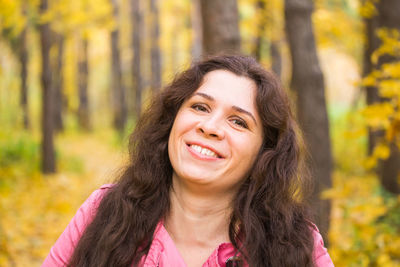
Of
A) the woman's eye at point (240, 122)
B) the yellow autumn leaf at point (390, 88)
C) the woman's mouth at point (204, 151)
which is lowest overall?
the yellow autumn leaf at point (390, 88)

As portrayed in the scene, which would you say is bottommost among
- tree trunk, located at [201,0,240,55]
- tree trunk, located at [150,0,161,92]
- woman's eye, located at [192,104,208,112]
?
tree trunk, located at [150,0,161,92]

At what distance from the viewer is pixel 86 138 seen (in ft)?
60.5

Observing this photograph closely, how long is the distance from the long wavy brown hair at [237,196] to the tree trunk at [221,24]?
226 cm

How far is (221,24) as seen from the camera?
4.66 m

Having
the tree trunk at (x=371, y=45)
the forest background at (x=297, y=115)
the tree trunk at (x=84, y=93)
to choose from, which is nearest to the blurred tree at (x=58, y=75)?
the forest background at (x=297, y=115)

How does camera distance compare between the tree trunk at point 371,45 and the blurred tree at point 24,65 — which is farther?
the blurred tree at point 24,65

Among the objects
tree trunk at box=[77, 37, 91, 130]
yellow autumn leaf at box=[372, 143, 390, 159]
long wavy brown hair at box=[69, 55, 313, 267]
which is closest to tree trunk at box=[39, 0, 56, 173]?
yellow autumn leaf at box=[372, 143, 390, 159]

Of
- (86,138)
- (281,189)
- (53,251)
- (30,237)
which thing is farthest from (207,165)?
(86,138)

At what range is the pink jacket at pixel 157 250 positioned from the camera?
2090 mm

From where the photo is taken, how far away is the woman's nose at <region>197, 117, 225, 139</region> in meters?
2.09

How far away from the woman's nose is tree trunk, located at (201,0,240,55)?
2585 mm

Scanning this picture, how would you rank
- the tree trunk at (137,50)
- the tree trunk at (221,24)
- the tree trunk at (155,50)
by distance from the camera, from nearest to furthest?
the tree trunk at (221,24) < the tree trunk at (137,50) < the tree trunk at (155,50)

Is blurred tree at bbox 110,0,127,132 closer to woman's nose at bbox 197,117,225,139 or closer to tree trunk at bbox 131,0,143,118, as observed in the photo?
tree trunk at bbox 131,0,143,118

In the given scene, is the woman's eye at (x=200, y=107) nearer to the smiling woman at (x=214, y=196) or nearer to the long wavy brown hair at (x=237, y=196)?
the smiling woman at (x=214, y=196)
